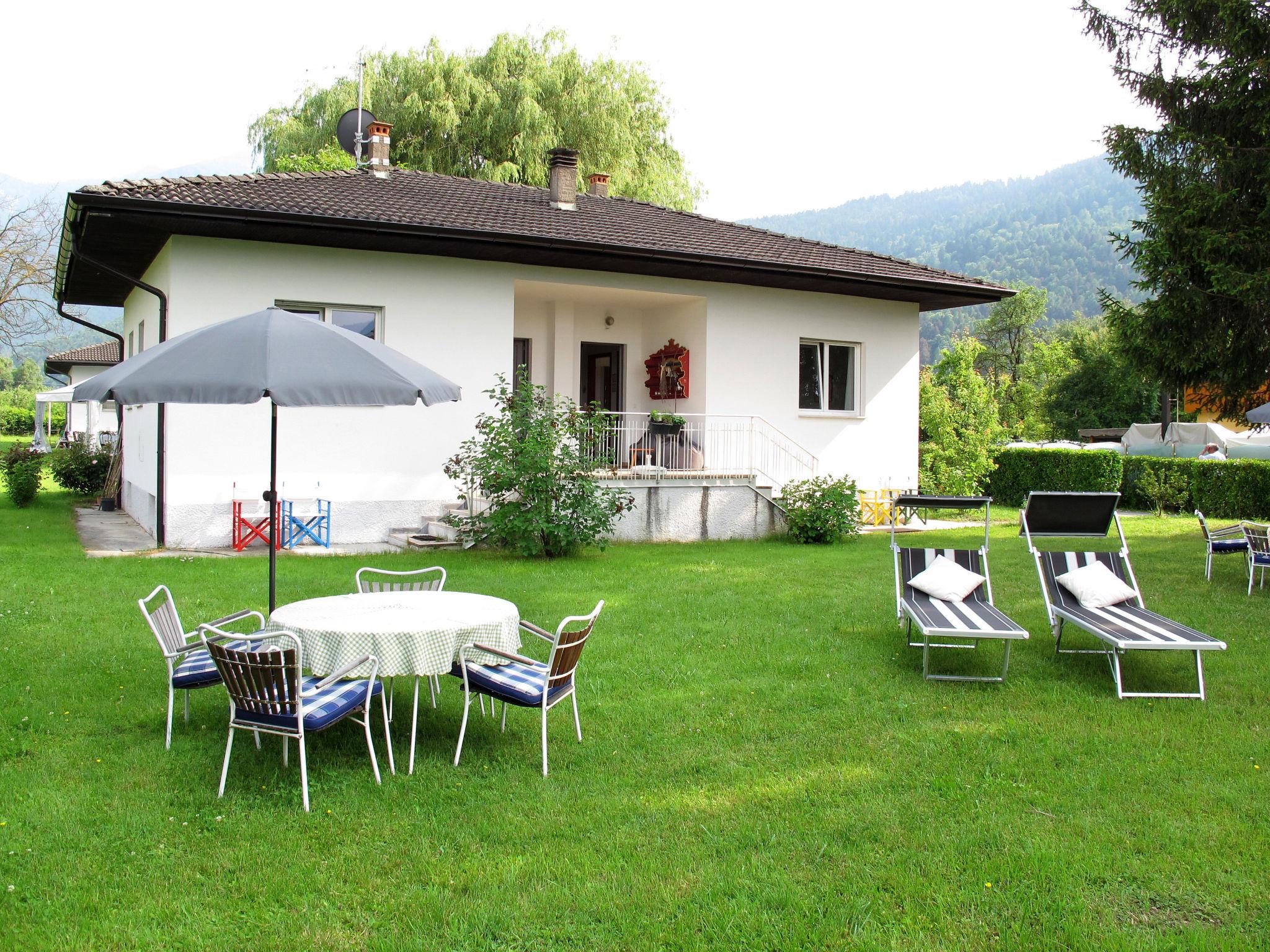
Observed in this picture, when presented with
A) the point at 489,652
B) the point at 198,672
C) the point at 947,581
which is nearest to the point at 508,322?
the point at 947,581

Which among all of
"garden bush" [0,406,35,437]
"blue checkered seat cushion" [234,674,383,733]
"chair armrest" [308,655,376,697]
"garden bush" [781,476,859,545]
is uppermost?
"garden bush" [0,406,35,437]

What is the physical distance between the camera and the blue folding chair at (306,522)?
40.5 feet

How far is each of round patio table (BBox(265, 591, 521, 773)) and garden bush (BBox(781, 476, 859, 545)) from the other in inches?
349

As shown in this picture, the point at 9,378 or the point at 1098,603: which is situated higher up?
the point at 9,378

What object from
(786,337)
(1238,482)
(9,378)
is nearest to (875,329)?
(786,337)

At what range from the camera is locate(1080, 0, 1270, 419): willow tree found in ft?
38.9

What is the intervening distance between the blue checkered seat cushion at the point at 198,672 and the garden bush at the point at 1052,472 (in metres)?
17.8

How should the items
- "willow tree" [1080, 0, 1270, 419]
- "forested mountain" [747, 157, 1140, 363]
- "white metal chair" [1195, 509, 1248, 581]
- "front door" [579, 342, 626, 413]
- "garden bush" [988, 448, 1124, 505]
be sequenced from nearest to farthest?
"white metal chair" [1195, 509, 1248, 581], "willow tree" [1080, 0, 1270, 419], "front door" [579, 342, 626, 413], "garden bush" [988, 448, 1124, 505], "forested mountain" [747, 157, 1140, 363]

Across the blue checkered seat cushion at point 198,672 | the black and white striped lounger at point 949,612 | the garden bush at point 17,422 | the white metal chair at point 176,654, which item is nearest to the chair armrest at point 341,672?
the blue checkered seat cushion at point 198,672

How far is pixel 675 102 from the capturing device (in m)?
26.7

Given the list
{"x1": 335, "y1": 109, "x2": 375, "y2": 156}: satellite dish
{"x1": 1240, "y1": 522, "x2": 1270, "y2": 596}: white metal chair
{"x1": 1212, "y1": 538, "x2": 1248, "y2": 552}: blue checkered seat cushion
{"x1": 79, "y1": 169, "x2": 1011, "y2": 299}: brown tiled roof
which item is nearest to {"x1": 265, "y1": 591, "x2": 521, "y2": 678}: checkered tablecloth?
{"x1": 79, "y1": 169, "x2": 1011, "y2": 299}: brown tiled roof

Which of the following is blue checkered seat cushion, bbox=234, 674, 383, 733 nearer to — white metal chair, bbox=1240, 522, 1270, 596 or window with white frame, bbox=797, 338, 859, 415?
white metal chair, bbox=1240, 522, 1270, 596

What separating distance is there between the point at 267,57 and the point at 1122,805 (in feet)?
75.5

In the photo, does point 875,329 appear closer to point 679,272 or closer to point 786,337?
point 786,337
